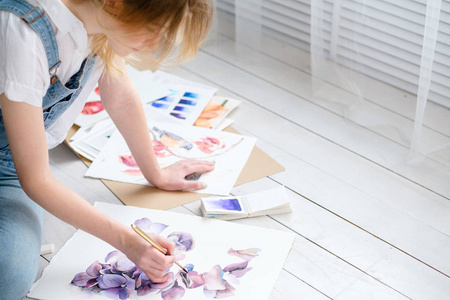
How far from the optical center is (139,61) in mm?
1210

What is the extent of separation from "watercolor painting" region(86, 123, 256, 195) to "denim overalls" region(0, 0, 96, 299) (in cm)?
30

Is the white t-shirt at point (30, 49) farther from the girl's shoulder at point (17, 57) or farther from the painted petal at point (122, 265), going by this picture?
the painted petal at point (122, 265)

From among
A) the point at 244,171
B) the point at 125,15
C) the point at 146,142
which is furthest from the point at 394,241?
the point at 125,15

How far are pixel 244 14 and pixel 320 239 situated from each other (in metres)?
0.98

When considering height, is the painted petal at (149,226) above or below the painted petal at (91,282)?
above

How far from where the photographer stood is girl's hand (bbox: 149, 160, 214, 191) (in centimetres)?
149

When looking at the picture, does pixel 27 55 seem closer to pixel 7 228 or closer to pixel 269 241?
pixel 7 228

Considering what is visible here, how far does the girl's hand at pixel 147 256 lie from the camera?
1138mm

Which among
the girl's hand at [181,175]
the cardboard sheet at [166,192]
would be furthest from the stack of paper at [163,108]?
the girl's hand at [181,175]

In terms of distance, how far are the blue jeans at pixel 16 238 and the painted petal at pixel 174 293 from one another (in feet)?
0.82

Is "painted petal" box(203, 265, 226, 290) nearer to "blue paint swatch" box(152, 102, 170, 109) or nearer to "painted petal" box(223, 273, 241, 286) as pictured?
"painted petal" box(223, 273, 241, 286)

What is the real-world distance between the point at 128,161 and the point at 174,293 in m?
0.49

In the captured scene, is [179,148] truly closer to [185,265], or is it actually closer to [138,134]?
[138,134]

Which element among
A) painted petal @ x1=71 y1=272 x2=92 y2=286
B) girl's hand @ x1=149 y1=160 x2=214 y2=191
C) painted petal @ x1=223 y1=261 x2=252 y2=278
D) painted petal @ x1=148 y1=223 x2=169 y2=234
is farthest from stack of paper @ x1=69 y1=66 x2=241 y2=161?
painted petal @ x1=223 y1=261 x2=252 y2=278
